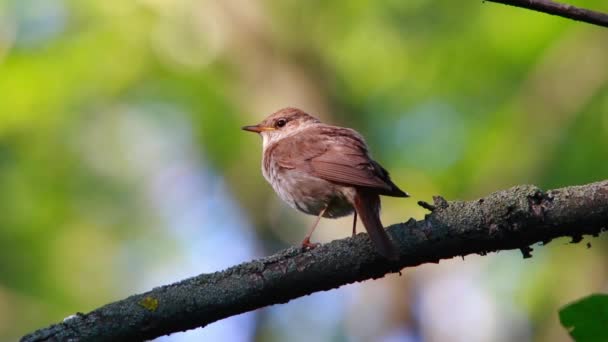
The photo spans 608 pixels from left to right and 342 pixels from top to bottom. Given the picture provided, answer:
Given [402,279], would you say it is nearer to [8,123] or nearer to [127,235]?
[127,235]

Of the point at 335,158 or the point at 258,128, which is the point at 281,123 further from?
the point at 335,158

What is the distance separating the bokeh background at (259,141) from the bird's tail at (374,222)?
5141 mm

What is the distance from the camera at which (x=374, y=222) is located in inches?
175

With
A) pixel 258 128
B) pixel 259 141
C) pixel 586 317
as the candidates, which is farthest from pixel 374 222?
pixel 259 141

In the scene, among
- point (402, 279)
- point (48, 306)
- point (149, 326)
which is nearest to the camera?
point (149, 326)

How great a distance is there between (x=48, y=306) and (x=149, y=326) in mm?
9676

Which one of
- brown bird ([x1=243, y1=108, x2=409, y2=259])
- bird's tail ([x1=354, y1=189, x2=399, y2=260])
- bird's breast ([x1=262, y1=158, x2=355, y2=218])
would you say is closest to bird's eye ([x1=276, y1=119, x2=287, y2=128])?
brown bird ([x1=243, y1=108, x2=409, y2=259])

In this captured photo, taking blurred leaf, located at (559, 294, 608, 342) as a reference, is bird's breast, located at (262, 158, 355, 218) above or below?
above

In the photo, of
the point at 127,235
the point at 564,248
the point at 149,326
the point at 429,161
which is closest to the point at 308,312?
the point at 127,235

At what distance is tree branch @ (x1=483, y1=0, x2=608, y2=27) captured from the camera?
11.1 ft

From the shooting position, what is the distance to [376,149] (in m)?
12.7

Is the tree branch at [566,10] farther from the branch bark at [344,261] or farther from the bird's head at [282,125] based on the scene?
the bird's head at [282,125]

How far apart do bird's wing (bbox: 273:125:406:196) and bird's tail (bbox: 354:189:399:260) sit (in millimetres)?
135

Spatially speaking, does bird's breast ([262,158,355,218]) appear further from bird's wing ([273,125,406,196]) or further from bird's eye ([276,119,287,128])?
bird's eye ([276,119,287,128])
